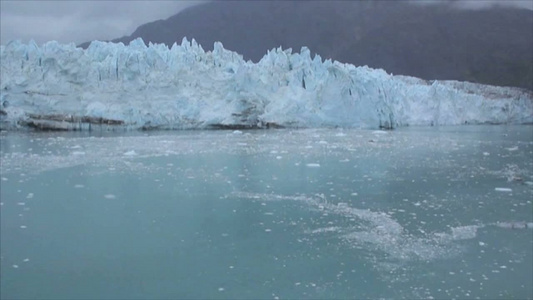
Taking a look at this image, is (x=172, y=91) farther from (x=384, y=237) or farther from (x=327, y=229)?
(x=384, y=237)

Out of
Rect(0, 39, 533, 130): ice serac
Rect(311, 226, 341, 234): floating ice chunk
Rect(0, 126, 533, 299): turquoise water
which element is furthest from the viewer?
Rect(0, 39, 533, 130): ice serac

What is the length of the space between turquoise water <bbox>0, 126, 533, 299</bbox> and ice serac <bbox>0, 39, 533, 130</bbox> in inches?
324

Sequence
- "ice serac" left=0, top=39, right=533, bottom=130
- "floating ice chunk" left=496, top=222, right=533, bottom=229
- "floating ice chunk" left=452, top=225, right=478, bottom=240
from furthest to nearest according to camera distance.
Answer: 1. "ice serac" left=0, top=39, right=533, bottom=130
2. "floating ice chunk" left=496, top=222, right=533, bottom=229
3. "floating ice chunk" left=452, top=225, right=478, bottom=240

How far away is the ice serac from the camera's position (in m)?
16.5

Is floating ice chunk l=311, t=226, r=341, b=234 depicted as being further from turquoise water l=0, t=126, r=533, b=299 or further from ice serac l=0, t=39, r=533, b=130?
ice serac l=0, t=39, r=533, b=130

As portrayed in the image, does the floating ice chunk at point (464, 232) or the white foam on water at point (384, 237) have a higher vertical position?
the floating ice chunk at point (464, 232)

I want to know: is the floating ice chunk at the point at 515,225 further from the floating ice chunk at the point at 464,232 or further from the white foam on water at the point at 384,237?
the white foam on water at the point at 384,237

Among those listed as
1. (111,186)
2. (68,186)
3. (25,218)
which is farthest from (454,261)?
(68,186)

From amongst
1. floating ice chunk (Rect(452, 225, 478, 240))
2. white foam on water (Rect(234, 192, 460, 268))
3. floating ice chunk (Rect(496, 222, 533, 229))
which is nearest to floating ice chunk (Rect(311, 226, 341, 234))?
white foam on water (Rect(234, 192, 460, 268))

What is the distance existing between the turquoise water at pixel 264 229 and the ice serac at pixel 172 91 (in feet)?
27.0

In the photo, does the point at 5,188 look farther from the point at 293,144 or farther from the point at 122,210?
the point at 293,144

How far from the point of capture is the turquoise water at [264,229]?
326 cm

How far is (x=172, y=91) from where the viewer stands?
17.2 m

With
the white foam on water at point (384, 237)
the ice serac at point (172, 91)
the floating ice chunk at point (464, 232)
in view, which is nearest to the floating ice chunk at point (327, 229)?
the white foam on water at point (384, 237)
